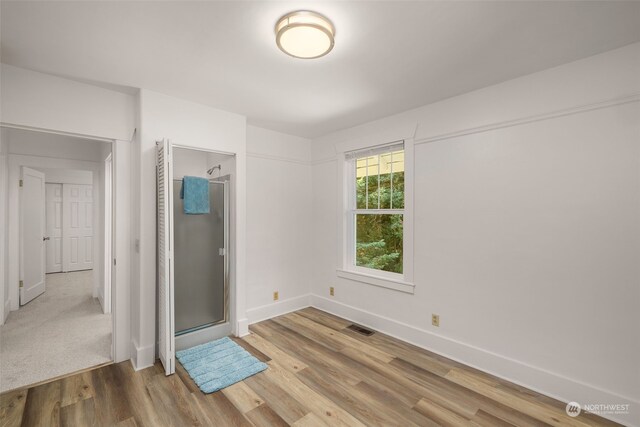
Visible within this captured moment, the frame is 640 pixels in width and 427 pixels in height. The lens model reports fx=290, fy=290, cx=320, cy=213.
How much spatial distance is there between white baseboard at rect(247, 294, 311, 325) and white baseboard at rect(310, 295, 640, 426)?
915 mm

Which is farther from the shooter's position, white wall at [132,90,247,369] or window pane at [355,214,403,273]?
window pane at [355,214,403,273]

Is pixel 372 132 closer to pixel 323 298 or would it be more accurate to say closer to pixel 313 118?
pixel 313 118

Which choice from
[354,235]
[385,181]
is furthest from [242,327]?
[385,181]

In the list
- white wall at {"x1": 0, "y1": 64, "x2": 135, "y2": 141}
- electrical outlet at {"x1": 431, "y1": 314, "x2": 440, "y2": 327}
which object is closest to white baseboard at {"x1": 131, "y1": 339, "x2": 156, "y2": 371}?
white wall at {"x1": 0, "y1": 64, "x2": 135, "y2": 141}

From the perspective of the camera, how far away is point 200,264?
3178 mm

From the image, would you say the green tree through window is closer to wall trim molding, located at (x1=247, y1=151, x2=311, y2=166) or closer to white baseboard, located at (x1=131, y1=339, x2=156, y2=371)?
wall trim molding, located at (x1=247, y1=151, x2=311, y2=166)

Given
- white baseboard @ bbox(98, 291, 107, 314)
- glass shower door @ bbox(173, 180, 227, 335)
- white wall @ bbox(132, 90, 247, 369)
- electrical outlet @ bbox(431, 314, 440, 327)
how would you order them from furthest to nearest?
white baseboard @ bbox(98, 291, 107, 314) → glass shower door @ bbox(173, 180, 227, 335) → electrical outlet @ bbox(431, 314, 440, 327) → white wall @ bbox(132, 90, 247, 369)

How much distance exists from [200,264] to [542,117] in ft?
11.3

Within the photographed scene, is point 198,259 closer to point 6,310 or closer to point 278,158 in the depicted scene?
point 278,158

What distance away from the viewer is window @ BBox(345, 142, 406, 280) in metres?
3.35

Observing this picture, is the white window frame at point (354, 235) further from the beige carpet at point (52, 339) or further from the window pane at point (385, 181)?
the beige carpet at point (52, 339)

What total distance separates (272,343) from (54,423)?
1.70m

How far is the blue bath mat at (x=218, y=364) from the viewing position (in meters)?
2.35

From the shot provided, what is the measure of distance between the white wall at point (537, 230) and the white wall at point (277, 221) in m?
1.53
